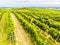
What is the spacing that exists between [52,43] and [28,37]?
15.0 ft

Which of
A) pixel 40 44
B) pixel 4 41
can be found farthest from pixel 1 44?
pixel 40 44

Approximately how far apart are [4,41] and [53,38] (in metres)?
6.50

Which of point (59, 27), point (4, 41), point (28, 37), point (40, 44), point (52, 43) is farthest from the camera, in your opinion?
point (59, 27)

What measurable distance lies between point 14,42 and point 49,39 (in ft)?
15.3

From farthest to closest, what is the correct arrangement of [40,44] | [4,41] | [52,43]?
[4,41]
[52,43]
[40,44]

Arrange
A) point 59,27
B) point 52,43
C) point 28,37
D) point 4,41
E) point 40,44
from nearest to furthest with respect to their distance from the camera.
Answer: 1. point 40,44
2. point 52,43
3. point 4,41
4. point 28,37
5. point 59,27

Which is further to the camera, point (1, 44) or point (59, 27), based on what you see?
point (59, 27)

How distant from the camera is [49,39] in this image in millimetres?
24891

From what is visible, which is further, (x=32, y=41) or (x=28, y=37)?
(x=28, y=37)

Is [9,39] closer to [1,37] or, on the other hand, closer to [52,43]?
[1,37]

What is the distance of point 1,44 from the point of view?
23.3 meters

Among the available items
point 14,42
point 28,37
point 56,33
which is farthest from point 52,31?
point 14,42

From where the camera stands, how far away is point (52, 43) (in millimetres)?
22844

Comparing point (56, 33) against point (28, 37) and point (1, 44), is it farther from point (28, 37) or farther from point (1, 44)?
point (1, 44)
